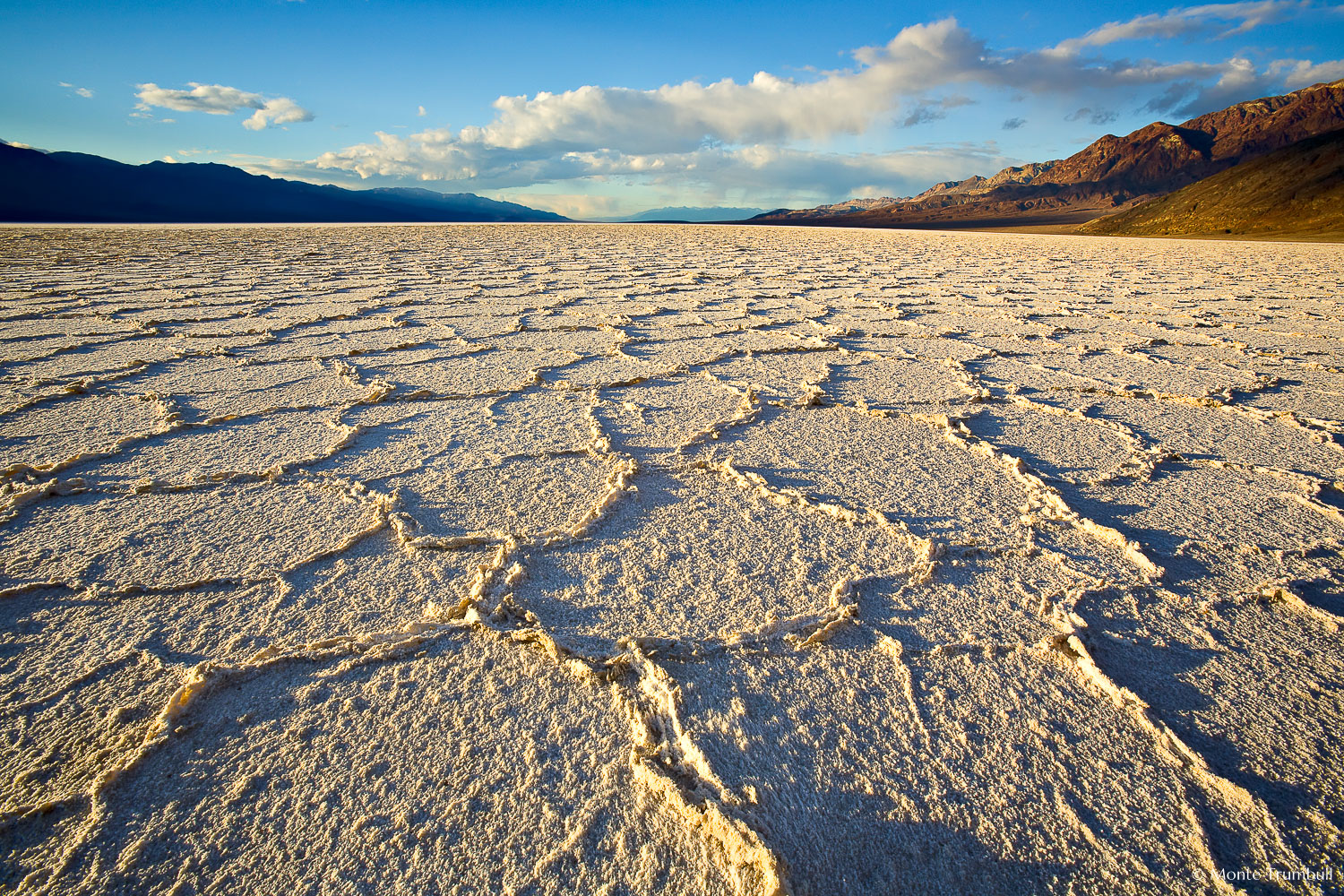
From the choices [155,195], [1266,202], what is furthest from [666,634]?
[155,195]

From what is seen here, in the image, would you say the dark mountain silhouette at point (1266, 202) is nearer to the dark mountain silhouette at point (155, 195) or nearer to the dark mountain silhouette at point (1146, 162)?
the dark mountain silhouette at point (1146, 162)

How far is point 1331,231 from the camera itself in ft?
51.5

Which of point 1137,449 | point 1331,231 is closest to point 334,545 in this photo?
point 1137,449

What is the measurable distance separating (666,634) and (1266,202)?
26155 mm

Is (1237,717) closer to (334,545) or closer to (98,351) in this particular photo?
(334,545)

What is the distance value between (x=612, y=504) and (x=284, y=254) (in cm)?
926

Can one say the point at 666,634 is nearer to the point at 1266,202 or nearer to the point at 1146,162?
the point at 1266,202

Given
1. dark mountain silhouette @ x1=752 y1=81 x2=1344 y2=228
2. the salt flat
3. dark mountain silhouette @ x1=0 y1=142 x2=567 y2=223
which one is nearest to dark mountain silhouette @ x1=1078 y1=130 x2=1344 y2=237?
the salt flat

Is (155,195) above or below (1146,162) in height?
below

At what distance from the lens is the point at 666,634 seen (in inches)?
40.4

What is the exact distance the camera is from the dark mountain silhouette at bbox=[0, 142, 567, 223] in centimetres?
4213

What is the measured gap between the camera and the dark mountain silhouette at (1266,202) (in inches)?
678

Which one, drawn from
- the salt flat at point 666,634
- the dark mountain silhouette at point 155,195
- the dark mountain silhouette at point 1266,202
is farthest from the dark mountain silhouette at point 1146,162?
the salt flat at point 666,634

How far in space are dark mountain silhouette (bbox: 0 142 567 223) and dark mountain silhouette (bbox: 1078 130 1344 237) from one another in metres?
46.6
